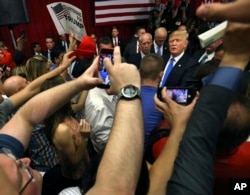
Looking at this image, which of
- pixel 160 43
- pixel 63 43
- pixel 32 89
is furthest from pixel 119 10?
pixel 32 89

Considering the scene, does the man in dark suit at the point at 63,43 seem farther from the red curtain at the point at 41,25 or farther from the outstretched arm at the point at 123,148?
the outstretched arm at the point at 123,148

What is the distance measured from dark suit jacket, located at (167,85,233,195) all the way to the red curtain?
6.86 meters

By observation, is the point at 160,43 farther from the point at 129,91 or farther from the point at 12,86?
the point at 129,91

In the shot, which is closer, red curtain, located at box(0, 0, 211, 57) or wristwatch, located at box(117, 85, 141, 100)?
wristwatch, located at box(117, 85, 141, 100)

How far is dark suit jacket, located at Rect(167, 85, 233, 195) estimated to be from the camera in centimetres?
71

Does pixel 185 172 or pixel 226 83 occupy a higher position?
pixel 226 83

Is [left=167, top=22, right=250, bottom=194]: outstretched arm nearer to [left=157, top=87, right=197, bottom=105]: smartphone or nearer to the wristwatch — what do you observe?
the wristwatch

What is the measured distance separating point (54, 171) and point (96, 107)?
1.44 feet

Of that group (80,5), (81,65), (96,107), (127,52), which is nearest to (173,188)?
(96,107)

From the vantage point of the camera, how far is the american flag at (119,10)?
22.7ft

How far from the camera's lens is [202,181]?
713 mm

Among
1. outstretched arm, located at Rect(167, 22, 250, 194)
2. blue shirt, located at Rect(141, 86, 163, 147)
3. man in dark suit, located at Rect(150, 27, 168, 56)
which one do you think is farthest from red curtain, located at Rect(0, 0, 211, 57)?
outstretched arm, located at Rect(167, 22, 250, 194)

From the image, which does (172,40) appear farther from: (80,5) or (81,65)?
(80,5)

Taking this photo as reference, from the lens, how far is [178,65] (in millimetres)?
3494
